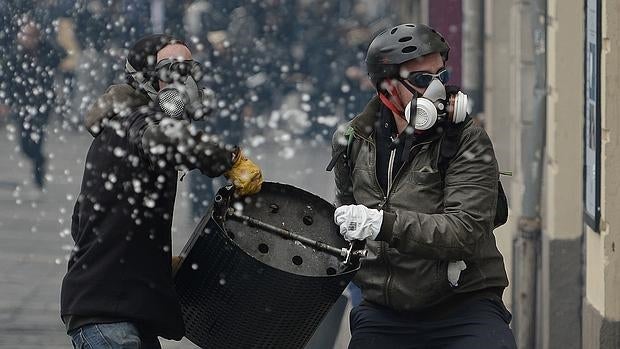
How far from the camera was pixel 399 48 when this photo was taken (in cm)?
549

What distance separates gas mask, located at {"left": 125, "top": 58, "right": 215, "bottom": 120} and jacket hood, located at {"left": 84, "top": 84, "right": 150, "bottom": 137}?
0.16 ft

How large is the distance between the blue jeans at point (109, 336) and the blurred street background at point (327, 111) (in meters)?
1.76

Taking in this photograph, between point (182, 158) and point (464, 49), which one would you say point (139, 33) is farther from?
point (182, 158)

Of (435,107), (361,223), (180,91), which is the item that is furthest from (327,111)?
(361,223)

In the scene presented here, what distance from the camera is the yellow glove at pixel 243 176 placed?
211 inches

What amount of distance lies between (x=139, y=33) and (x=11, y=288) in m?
7.85

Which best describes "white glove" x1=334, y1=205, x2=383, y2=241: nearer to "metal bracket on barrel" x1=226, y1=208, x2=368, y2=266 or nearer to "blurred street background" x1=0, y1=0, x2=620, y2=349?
"metal bracket on barrel" x1=226, y1=208, x2=368, y2=266

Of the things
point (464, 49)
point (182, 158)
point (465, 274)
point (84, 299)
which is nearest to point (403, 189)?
point (465, 274)

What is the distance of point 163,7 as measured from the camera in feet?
61.3

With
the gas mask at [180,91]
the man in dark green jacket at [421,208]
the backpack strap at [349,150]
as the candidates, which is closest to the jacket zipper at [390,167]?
the man in dark green jacket at [421,208]

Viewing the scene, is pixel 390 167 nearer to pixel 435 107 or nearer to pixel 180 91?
pixel 435 107

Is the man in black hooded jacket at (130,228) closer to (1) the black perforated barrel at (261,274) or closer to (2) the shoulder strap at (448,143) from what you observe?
(1) the black perforated barrel at (261,274)

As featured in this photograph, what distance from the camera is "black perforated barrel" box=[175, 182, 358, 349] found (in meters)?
5.23

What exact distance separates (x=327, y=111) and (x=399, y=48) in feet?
64.2
